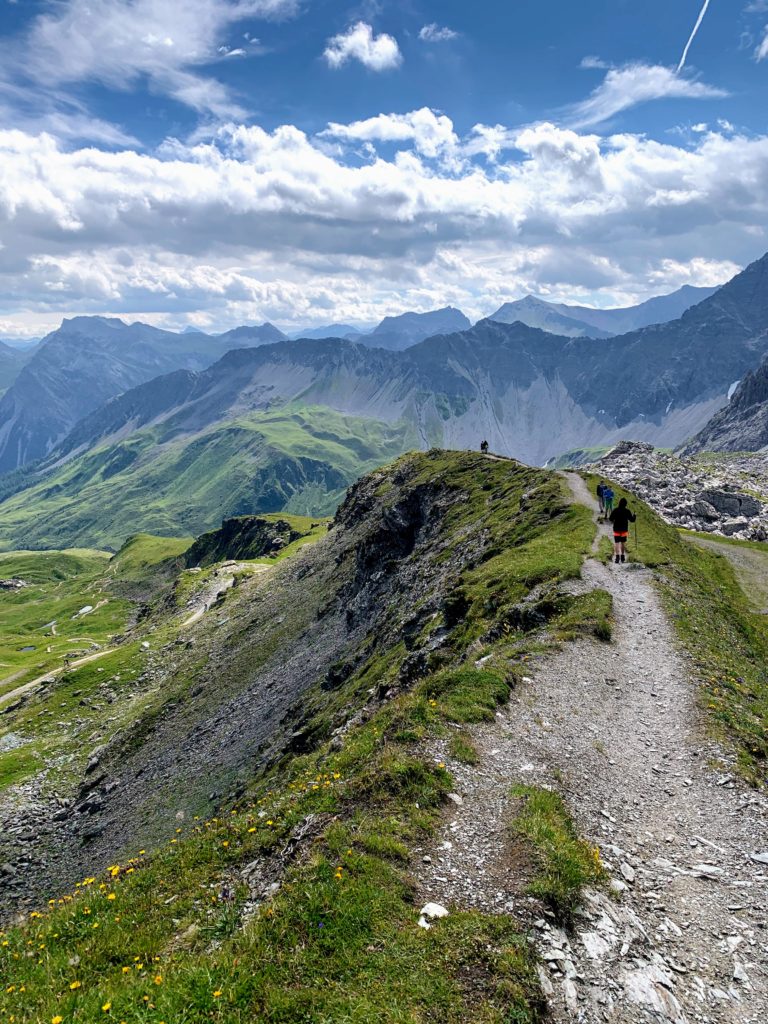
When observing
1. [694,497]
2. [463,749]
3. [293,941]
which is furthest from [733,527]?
[293,941]

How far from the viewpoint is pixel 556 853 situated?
13.7 metres

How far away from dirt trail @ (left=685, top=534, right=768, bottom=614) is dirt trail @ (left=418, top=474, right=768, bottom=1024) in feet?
150

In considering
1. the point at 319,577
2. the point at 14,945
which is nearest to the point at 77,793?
the point at 319,577

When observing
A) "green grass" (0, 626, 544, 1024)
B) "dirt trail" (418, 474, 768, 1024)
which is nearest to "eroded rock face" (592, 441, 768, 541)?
"dirt trail" (418, 474, 768, 1024)

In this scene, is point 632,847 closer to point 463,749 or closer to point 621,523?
point 463,749

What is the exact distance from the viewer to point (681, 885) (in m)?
14.1

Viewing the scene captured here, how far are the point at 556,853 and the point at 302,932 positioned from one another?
6.15 metres

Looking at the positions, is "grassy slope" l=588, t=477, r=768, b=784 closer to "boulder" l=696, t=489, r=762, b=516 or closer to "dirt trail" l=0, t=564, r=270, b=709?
"boulder" l=696, t=489, r=762, b=516

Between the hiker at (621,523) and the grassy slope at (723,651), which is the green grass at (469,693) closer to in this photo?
the grassy slope at (723,651)

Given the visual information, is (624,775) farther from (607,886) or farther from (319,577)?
(319,577)

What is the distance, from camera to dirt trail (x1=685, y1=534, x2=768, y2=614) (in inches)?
2495

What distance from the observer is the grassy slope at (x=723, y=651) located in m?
20.7

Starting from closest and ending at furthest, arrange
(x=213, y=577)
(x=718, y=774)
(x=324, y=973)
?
(x=324, y=973)
(x=718, y=774)
(x=213, y=577)

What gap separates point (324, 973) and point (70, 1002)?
482 cm
